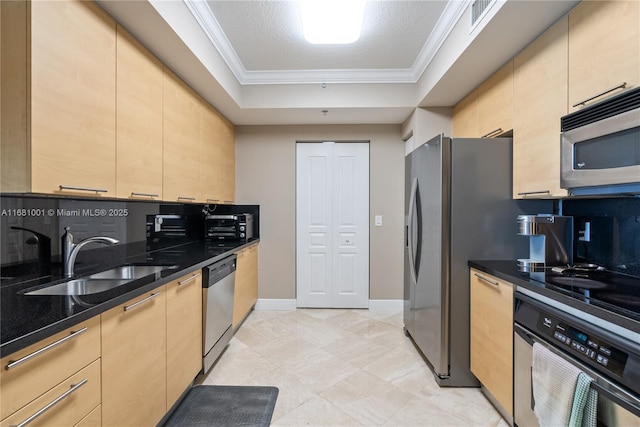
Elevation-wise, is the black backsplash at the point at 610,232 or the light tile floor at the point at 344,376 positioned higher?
the black backsplash at the point at 610,232

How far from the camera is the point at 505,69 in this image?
2.23 meters

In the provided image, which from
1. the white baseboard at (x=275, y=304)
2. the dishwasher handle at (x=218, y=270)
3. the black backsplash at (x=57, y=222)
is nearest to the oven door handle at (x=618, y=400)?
the dishwasher handle at (x=218, y=270)

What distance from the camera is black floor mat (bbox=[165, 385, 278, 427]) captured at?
73.6 inches

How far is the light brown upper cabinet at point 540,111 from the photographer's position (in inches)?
67.2

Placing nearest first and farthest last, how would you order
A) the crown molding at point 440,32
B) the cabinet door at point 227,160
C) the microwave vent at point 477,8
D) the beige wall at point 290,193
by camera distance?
1. the microwave vent at point 477,8
2. the crown molding at point 440,32
3. the cabinet door at point 227,160
4. the beige wall at point 290,193

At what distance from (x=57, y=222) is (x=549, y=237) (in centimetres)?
290

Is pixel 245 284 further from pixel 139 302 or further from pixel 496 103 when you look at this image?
pixel 496 103

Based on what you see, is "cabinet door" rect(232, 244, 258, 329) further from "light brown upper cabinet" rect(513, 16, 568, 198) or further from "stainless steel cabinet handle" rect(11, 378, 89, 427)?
"light brown upper cabinet" rect(513, 16, 568, 198)

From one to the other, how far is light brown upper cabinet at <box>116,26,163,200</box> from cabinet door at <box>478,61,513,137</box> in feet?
7.84

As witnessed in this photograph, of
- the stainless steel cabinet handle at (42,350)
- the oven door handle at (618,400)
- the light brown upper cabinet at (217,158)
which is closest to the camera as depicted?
the stainless steel cabinet handle at (42,350)

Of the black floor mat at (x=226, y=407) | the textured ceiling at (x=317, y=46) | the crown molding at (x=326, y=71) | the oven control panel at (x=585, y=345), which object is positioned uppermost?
the textured ceiling at (x=317, y=46)

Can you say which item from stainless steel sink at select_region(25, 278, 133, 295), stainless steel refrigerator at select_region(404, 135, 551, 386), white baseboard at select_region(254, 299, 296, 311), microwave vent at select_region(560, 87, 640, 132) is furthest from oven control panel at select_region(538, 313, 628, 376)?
white baseboard at select_region(254, 299, 296, 311)

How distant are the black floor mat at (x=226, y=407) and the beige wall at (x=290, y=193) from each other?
70.9 inches

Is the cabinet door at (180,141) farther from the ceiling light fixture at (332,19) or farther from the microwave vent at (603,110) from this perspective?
the microwave vent at (603,110)
